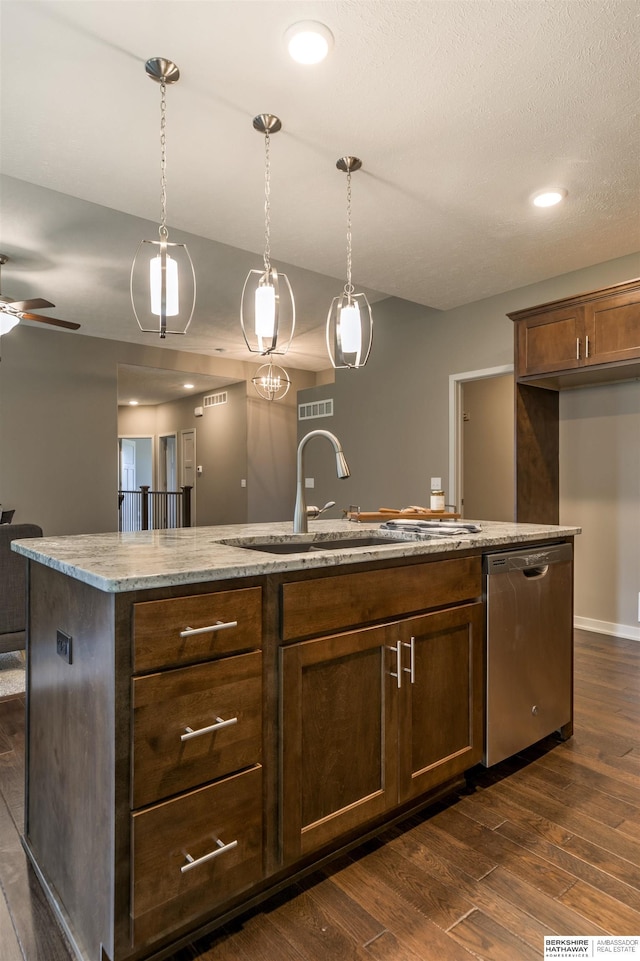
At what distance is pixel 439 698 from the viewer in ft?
6.12

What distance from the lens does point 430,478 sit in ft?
17.3

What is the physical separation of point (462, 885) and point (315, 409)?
5447mm

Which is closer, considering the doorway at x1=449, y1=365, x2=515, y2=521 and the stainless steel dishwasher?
the stainless steel dishwasher

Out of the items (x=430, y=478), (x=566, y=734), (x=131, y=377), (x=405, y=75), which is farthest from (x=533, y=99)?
(x=131, y=377)

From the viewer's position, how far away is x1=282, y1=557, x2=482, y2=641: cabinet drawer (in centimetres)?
149

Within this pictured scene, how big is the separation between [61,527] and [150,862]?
6.00 m

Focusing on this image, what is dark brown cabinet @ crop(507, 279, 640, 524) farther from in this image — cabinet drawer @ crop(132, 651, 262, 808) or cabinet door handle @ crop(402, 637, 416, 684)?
cabinet drawer @ crop(132, 651, 262, 808)

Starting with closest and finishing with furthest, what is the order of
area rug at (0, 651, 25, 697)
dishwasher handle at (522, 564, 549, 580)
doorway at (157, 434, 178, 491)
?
dishwasher handle at (522, 564, 549, 580)
area rug at (0, 651, 25, 697)
doorway at (157, 434, 178, 491)

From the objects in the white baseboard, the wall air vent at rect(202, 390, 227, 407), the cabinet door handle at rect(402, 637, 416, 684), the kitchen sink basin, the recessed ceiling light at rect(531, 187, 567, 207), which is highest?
the recessed ceiling light at rect(531, 187, 567, 207)

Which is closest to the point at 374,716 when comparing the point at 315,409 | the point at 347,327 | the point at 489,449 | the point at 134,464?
the point at 347,327

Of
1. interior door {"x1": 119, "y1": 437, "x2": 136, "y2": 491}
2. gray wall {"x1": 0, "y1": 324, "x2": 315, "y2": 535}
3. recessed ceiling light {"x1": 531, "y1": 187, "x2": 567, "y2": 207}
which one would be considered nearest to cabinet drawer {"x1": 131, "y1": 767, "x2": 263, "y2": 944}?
recessed ceiling light {"x1": 531, "y1": 187, "x2": 567, "y2": 207}

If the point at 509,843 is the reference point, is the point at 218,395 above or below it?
above

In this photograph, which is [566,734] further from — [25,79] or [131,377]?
[131,377]

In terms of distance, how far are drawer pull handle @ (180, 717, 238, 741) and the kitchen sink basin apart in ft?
2.17
